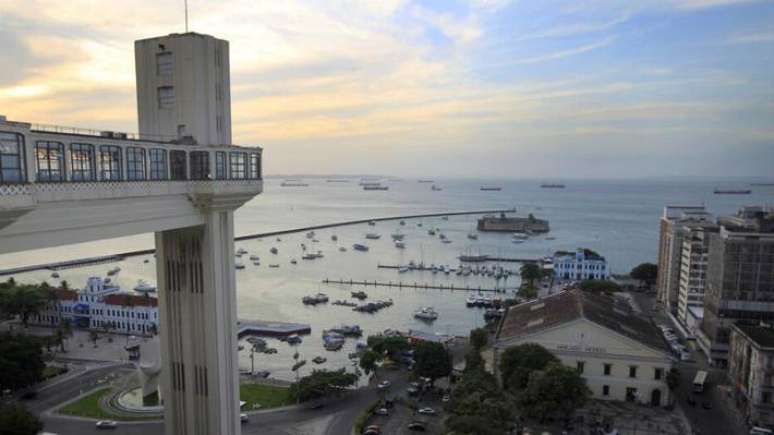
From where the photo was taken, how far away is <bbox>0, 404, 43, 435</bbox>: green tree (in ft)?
53.5

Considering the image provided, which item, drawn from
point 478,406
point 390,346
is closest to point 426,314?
point 390,346

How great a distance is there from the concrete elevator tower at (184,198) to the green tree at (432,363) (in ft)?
40.9

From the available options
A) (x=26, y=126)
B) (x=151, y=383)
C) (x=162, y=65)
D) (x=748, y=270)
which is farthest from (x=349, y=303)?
(x=26, y=126)

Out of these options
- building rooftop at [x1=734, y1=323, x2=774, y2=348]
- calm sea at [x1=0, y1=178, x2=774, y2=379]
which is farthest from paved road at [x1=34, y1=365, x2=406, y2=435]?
building rooftop at [x1=734, y1=323, x2=774, y2=348]

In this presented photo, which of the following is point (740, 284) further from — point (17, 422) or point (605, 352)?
point (17, 422)

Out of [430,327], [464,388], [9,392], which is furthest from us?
[430,327]

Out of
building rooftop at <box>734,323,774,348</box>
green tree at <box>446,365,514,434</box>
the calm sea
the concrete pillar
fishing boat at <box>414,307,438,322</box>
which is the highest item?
the concrete pillar

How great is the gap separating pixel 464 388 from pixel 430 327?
65.7 feet

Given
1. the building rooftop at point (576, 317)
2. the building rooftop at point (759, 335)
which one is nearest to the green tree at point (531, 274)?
the building rooftop at point (576, 317)

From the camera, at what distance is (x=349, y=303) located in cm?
4494

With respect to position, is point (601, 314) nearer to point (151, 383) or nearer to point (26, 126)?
point (151, 383)

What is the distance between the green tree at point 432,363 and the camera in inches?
915

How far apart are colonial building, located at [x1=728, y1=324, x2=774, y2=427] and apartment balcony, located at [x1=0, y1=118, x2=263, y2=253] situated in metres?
21.8

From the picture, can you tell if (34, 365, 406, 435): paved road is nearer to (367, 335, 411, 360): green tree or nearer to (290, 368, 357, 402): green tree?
(290, 368, 357, 402): green tree
